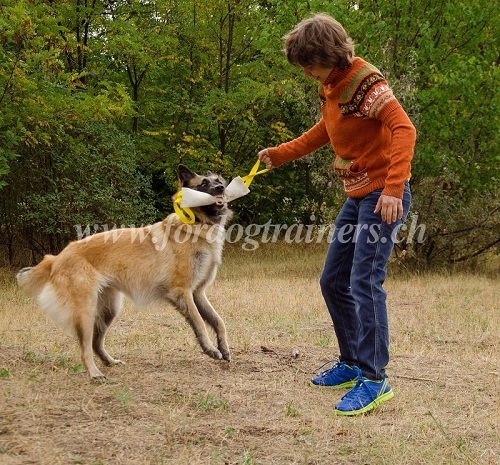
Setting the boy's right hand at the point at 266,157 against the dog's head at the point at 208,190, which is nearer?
the boy's right hand at the point at 266,157

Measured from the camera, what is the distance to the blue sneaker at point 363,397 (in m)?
4.22

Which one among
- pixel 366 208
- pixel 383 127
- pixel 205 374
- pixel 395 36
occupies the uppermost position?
pixel 395 36

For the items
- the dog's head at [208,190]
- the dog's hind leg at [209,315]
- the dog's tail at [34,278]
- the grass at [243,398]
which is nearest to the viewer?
the grass at [243,398]

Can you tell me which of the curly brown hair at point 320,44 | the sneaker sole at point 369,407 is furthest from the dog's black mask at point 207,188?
the sneaker sole at point 369,407

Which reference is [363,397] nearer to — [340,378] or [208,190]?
[340,378]

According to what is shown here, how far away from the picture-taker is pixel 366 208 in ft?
14.3

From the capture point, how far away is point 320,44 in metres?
4.13

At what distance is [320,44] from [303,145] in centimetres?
109

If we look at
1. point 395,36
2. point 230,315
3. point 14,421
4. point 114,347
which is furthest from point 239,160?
point 14,421

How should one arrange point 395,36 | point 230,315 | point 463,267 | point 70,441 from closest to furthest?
point 70,441
point 230,315
point 395,36
point 463,267

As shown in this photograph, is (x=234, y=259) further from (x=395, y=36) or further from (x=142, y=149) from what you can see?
(x=395, y=36)

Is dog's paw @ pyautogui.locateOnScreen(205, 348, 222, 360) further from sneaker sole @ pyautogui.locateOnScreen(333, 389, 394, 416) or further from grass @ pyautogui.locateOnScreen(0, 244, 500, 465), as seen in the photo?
sneaker sole @ pyautogui.locateOnScreen(333, 389, 394, 416)

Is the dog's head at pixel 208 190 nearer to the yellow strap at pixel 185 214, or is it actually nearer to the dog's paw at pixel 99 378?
the yellow strap at pixel 185 214

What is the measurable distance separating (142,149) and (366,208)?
45.1 ft
